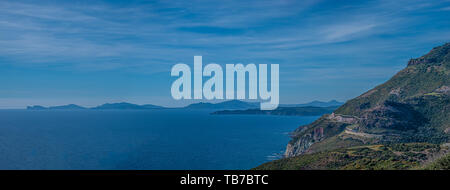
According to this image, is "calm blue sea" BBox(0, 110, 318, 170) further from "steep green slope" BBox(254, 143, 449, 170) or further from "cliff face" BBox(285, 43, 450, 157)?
"steep green slope" BBox(254, 143, 449, 170)

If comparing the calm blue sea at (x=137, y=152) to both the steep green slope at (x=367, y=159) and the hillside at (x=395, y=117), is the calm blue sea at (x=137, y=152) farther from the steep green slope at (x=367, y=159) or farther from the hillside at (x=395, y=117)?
the steep green slope at (x=367, y=159)

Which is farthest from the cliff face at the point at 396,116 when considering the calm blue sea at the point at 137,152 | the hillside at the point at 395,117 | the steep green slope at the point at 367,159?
the steep green slope at the point at 367,159

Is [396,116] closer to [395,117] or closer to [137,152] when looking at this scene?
[395,117]

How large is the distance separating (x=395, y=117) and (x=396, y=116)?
1.07 m

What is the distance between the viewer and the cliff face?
10650 cm

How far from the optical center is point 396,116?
118 m

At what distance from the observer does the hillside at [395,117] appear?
106 meters

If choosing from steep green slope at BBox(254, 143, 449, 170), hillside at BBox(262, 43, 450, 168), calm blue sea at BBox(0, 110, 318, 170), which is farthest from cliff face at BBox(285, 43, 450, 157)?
steep green slope at BBox(254, 143, 449, 170)

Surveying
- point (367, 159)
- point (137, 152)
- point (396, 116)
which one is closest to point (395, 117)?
point (396, 116)

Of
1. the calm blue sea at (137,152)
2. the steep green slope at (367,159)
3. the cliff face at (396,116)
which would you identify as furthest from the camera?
the cliff face at (396,116)

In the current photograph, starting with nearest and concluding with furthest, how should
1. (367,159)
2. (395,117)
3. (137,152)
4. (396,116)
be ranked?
(367,159), (137,152), (395,117), (396,116)
